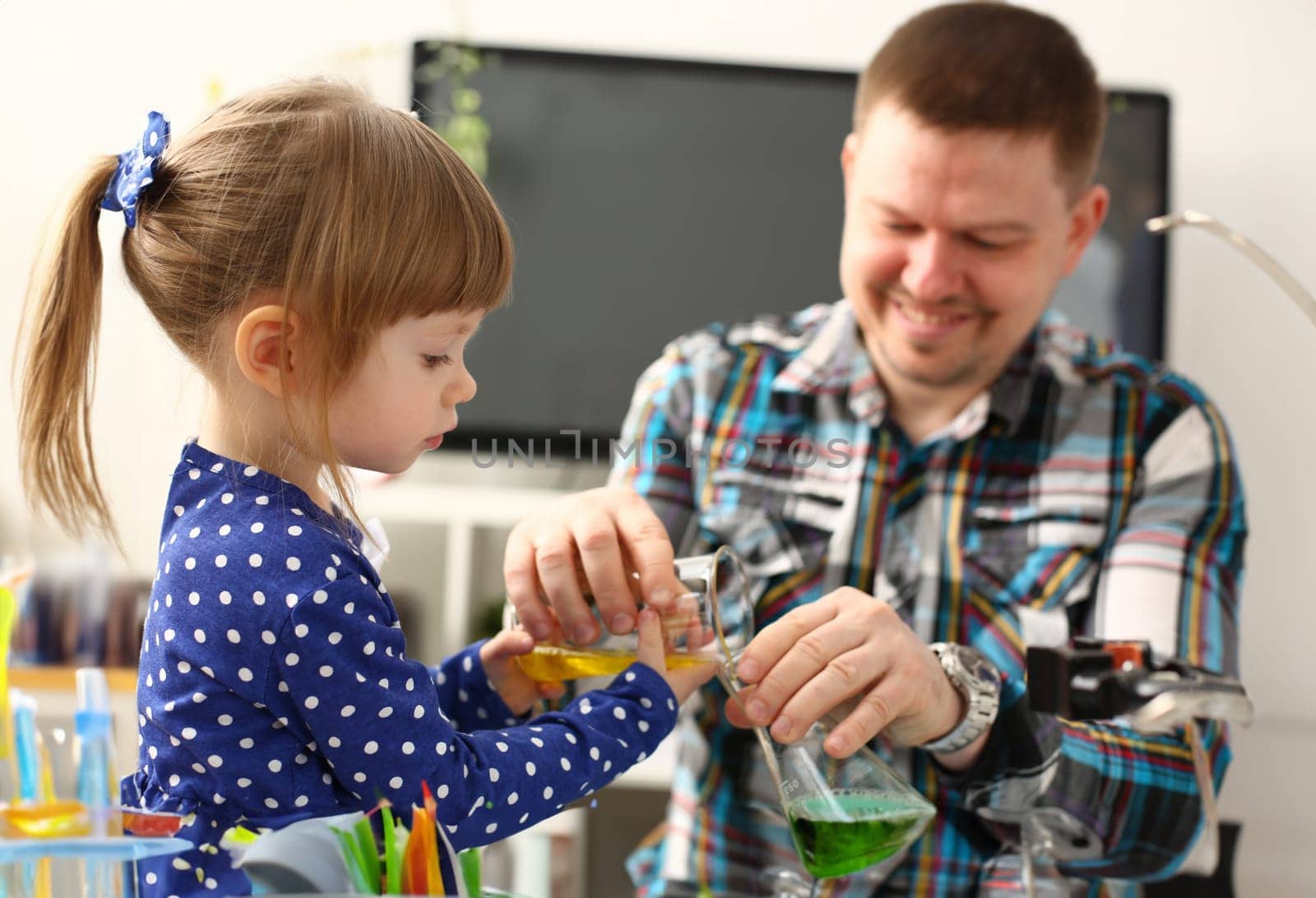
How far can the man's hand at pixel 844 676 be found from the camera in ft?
2.50

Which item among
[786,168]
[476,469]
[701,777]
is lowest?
[701,777]

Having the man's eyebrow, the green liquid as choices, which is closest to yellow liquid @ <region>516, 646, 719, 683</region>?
the green liquid

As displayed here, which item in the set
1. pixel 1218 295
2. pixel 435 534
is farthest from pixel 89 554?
pixel 1218 295

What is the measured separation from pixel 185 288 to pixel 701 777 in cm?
74

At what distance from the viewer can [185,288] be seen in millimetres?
721

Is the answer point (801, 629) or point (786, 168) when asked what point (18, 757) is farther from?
point (786, 168)

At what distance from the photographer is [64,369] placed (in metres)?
0.74

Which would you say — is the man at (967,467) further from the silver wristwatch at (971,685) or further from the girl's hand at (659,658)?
the girl's hand at (659,658)

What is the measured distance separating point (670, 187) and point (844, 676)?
4.69ft

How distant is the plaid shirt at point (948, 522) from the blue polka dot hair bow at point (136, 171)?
2.14ft

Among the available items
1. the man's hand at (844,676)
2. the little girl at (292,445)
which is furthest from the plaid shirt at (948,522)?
the little girl at (292,445)

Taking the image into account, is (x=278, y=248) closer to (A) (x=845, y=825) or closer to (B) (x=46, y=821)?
(B) (x=46, y=821)

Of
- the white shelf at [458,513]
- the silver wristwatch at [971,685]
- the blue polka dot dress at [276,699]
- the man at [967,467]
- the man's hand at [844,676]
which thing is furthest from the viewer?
the white shelf at [458,513]

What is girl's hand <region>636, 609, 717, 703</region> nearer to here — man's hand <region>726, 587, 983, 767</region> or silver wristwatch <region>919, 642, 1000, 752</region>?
man's hand <region>726, 587, 983, 767</region>
